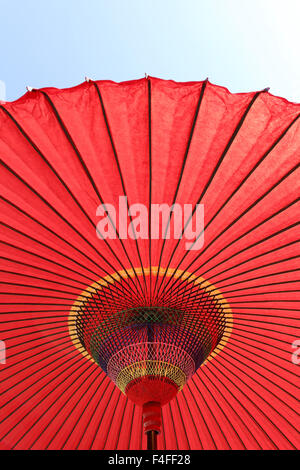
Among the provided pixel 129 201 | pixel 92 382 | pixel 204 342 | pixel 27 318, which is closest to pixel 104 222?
pixel 129 201

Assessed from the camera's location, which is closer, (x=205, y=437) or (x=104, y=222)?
(x=104, y=222)

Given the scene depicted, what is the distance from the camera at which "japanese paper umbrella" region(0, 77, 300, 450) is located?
198 cm

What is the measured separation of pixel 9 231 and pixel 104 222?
21.1 inches

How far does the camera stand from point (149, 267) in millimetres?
2600

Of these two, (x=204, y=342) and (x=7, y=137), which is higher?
(x=7, y=137)

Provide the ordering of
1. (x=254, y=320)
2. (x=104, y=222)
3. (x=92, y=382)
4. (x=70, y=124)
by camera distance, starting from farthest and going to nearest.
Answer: (x=92, y=382)
(x=254, y=320)
(x=104, y=222)
(x=70, y=124)

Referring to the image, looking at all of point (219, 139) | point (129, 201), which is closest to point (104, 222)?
point (129, 201)

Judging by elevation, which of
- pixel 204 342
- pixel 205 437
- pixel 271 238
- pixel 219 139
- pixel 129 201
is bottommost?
pixel 205 437

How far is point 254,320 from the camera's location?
2.87 metres

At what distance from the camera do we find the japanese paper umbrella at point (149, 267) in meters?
1.98

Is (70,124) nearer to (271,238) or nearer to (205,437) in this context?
(271,238)

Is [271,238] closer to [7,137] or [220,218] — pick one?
[220,218]

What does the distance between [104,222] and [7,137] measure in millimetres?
665

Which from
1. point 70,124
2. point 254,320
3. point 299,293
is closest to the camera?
point 70,124
